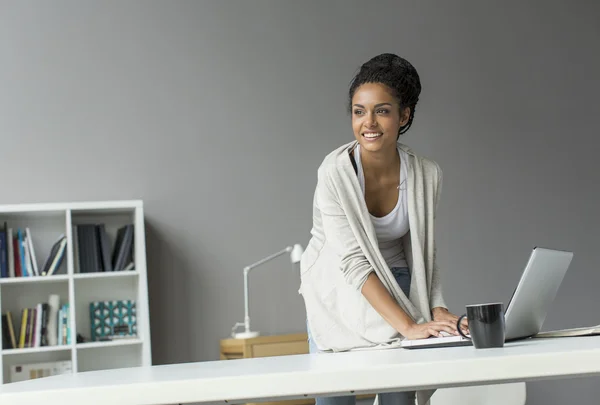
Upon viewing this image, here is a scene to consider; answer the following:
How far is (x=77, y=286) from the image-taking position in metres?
4.34

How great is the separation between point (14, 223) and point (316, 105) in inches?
76.7

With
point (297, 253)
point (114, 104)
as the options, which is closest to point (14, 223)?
point (114, 104)

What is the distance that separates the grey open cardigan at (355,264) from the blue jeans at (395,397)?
4 centimetres

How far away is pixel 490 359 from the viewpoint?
3.18 ft

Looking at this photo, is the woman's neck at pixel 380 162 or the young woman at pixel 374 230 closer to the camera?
→ the young woman at pixel 374 230

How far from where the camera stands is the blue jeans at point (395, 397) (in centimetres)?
180

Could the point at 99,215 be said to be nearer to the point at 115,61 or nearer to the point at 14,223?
the point at 14,223

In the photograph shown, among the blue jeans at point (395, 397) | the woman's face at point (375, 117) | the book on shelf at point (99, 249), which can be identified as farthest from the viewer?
the book on shelf at point (99, 249)

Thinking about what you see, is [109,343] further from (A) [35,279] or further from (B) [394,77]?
(B) [394,77]

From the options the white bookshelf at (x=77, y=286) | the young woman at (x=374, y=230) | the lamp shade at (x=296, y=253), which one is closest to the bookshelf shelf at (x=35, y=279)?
the white bookshelf at (x=77, y=286)

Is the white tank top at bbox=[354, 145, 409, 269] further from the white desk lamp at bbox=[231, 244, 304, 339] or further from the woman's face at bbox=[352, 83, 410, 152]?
the white desk lamp at bbox=[231, 244, 304, 339]

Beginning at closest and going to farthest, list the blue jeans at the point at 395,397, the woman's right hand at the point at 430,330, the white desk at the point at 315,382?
the white desk at the point at 315,382, the woman's right hand at the point at 430,330, the blue jeans at the point at 395,397

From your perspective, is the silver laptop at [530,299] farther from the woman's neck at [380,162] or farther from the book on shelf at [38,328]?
the book on shelf at [38,328]

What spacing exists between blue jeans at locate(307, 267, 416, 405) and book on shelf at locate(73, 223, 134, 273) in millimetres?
2212
